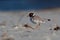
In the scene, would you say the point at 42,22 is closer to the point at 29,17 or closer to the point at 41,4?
the point at 29,17

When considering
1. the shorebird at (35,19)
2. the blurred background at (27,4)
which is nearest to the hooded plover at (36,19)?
the shorebird at (35,19)

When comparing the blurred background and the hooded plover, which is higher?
the blurred background

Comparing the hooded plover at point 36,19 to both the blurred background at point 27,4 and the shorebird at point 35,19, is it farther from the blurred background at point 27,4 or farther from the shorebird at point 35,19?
the blurred background at point 27,4

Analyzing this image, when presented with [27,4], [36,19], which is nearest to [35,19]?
[36,19]

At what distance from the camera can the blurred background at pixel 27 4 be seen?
2.41 meters

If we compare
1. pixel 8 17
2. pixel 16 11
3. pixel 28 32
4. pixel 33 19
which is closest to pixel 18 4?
pixel 16 11

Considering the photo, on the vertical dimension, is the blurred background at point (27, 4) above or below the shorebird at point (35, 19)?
above

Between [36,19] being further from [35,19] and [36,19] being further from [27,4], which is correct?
[27,4]

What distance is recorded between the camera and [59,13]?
7.36ft

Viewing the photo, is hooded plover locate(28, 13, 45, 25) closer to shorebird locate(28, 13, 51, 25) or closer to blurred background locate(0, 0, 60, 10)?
shorebird locate(28, 13, 51, 25)

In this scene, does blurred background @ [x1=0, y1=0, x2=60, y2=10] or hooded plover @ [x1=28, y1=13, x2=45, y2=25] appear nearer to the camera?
hooded plover @ [x1=28, y1=13, x2=45, y2=25]

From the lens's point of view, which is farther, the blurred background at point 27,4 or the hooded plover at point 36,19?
the blurred background at point 27,4

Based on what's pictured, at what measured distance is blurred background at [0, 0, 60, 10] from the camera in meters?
2.41

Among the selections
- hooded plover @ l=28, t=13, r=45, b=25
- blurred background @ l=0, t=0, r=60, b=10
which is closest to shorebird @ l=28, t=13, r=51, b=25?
hooded plover @ l=28, t=13, r=45, b=25
